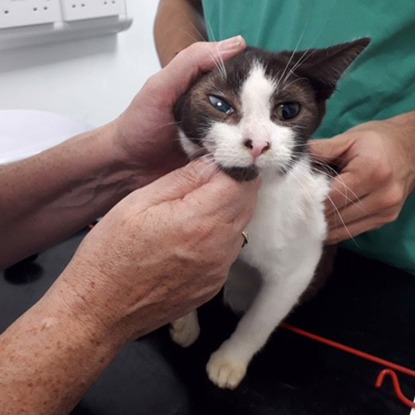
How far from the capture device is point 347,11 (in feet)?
2.71

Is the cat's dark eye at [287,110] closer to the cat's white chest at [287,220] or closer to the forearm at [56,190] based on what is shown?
the cat's white chest at [287,220]

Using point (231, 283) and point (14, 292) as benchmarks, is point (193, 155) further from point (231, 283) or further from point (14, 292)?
point (14, 292)

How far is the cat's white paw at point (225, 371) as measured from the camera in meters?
0.67

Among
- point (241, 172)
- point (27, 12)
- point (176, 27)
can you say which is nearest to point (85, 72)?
point (27, 12)

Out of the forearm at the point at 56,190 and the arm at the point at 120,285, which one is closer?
the arm at the point at 120,285

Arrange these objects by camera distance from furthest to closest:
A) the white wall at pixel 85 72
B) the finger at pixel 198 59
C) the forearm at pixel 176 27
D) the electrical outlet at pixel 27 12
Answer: the white wall at pixel 85 72
the electrical outlet at pixel 27 12
the forearm at pixel 176 27
the finger at pixel 198 59

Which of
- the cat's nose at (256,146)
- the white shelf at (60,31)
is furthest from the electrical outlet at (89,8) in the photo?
the cat's nose at (256,146)

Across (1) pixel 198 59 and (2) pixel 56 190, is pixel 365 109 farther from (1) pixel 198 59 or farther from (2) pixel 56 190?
(2) pixel 56 190

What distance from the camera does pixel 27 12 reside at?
1.23 meters

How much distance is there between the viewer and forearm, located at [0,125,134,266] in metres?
0.82

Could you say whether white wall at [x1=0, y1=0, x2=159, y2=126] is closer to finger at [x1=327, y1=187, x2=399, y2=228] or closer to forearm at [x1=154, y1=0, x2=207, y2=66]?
forearm at [x1=154, y1=0, x2=207, y2=66]

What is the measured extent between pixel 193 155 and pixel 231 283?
0.30m

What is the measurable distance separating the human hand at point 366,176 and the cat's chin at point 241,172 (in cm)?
21

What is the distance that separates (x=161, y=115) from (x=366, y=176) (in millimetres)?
325
